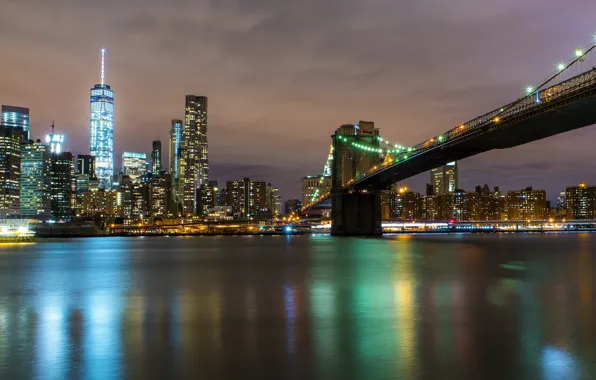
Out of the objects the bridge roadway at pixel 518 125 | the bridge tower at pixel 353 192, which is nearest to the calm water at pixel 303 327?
the bridge roadway at pixel 518 125

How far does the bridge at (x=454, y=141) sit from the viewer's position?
30.9m

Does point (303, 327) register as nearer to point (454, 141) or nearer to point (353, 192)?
point (454, 141)

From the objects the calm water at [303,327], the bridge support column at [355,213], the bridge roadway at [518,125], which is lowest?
the calm water at [303,327]

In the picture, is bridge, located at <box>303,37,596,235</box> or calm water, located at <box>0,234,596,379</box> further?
bridge, located at <box>303,37,596,235</box>

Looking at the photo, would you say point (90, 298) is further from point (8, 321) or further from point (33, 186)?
point (33, 186)

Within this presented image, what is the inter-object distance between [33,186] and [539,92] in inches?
6931

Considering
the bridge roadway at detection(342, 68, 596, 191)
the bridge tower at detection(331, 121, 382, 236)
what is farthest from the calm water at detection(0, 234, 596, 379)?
the bridge tower at detection(331, 121, 382, 236)

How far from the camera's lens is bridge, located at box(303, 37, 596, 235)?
101 ft

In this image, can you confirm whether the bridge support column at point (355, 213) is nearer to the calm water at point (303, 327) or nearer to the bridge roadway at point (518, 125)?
the bridge roadway at point (518, 125)

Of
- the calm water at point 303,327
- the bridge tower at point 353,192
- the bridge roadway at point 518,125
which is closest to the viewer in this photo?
the calm water at point 303,327

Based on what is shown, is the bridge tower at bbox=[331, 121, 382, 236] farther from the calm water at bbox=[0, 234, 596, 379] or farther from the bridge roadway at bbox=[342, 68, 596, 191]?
the calm water at bbox=[0, 234, 596, 379]

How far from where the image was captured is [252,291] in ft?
67.2

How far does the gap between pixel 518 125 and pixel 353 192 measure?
1297 inches

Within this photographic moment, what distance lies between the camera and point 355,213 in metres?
71.6
